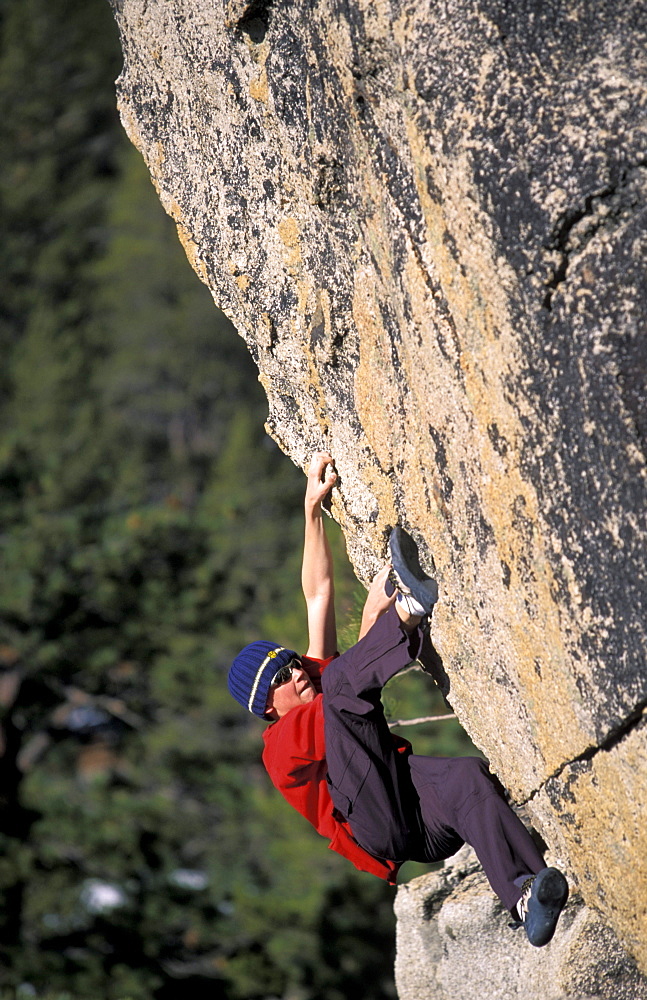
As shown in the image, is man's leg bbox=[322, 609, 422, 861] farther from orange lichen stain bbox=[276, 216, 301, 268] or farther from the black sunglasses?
orange lichen stain bbox=[276, 216, 301, 268]

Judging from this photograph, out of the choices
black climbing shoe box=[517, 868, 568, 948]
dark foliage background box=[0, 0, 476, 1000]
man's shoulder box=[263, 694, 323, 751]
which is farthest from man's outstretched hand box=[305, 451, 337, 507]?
dark foliage background box=[0, 0, 476, 1000]

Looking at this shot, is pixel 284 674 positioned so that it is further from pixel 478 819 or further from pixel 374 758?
pixel 478 819

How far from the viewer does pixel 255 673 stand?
90.9 inches

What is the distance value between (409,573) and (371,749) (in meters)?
0.46

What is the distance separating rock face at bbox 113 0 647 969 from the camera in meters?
1.54

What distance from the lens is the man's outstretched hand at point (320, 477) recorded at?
2.31m

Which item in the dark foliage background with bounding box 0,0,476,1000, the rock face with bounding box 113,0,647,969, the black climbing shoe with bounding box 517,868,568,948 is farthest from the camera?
the dark foliage background with bounding box 0,0,476,1000

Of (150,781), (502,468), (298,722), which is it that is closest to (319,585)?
(298,722)

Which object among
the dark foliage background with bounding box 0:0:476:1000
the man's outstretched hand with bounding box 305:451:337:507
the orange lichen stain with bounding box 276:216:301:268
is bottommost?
the dark foliage background with bounding box 0:0:476:1000

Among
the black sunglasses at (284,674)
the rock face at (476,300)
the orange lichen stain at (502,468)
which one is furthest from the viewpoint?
the black sunglasses at (284,674)

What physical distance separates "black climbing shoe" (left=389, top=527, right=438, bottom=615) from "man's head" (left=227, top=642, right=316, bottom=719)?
1.43 feet

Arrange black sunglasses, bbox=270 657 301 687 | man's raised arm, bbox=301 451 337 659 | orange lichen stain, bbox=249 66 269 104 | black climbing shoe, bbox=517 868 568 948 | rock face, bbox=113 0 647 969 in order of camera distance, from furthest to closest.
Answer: man's raised arm, bbox=301 451 337 659 → black sunglasses, bbox=270 657 301 687 → orange lichen stain, bbox=249 66 269 104 → black climbing shoe, bbox=517 868 568 948 → rock face, bbox=113 0 647 969

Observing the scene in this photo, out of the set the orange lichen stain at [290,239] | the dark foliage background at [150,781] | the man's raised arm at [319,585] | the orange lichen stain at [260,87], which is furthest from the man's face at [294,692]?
the dark foliage background at [150,781]

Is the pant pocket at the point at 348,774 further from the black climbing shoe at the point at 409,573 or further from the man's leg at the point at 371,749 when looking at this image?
the black climbing shoe at the point at 409,573
